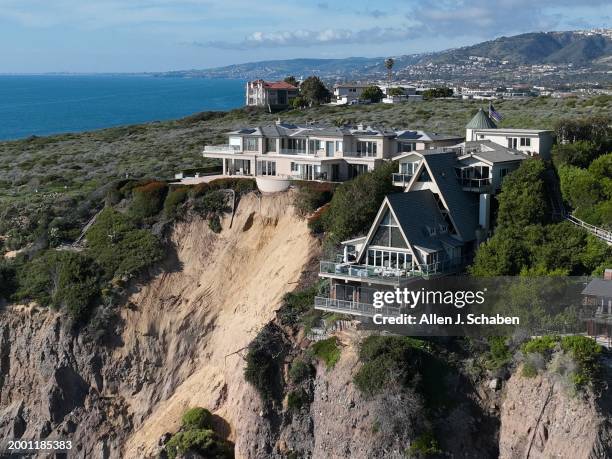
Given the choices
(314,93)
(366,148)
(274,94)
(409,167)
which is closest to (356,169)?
(366,148)

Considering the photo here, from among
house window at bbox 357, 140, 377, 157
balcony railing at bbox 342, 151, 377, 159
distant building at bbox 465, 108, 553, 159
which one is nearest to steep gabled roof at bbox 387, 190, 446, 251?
distant building at bbox 465, 108, 553, 159

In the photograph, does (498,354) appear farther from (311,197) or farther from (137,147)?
(137,147)

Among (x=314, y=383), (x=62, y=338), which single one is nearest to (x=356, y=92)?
(x=62, y=338)

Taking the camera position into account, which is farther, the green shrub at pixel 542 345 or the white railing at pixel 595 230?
the white railing at pixel 595 230

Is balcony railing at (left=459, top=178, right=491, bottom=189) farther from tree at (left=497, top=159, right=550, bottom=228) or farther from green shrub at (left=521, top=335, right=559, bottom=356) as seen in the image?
green shrub at (left=521, top=335, right=559, bottom=356)

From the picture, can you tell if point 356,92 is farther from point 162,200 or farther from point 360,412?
point 360,412

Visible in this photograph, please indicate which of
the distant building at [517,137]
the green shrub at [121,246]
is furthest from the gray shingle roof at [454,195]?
the green shrub at [121,246]

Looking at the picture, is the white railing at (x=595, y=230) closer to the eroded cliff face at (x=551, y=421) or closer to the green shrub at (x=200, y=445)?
the eroded cliff face at (x=551, y=421)
